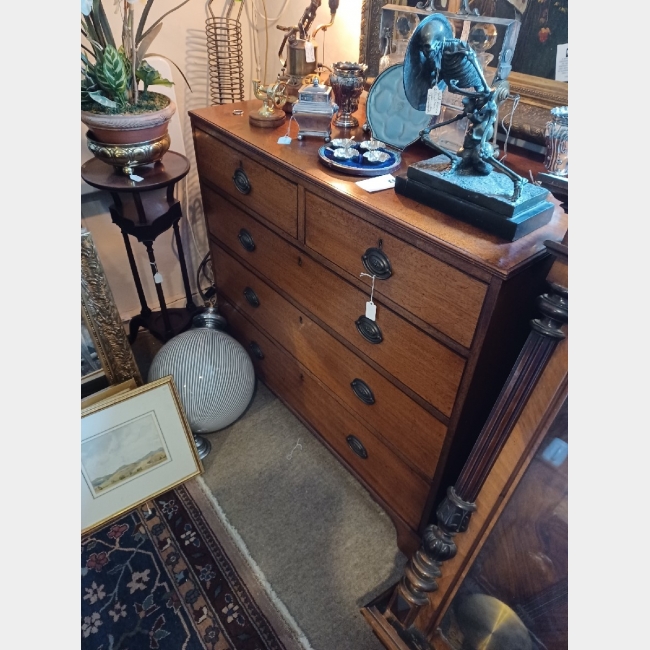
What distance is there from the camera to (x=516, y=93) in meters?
1.08

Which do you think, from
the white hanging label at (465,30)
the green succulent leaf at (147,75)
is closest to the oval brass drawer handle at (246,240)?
the green succulent leaf at (147,75)

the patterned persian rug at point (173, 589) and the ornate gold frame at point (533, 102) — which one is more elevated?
the ornate gold frame at point (533, 102)

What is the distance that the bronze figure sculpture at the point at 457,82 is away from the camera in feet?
2.52

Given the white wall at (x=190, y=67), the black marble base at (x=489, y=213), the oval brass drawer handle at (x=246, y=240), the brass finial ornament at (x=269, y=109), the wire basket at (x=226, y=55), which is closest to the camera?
the black marble base at (x=489, y=213)

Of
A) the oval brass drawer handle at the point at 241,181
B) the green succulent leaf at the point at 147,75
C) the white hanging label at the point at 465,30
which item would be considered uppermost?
the white hanging label at the point at 465,30

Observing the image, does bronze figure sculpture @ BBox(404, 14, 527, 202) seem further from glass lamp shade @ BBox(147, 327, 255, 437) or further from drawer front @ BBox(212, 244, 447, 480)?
glass lamp shade @ BBox(147, 327, 255, 437)

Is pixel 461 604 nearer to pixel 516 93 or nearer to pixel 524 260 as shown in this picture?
pixel 524 260

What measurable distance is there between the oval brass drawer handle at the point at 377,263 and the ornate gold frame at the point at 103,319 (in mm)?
811

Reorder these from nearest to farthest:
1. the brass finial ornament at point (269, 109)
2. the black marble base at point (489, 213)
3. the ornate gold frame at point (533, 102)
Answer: the black marble base at point (489, 213), the ornate gold frame at point (533, 102), the brass finial ornament at point (269, 109)

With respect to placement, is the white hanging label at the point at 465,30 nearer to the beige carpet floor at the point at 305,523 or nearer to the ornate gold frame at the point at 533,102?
the ornate gold frame at the point at 533,102

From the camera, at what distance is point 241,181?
4.27ft

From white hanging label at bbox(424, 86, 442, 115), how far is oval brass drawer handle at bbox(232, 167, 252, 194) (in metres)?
0.57

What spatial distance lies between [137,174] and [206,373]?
67cm

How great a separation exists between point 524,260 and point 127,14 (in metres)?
1.29
